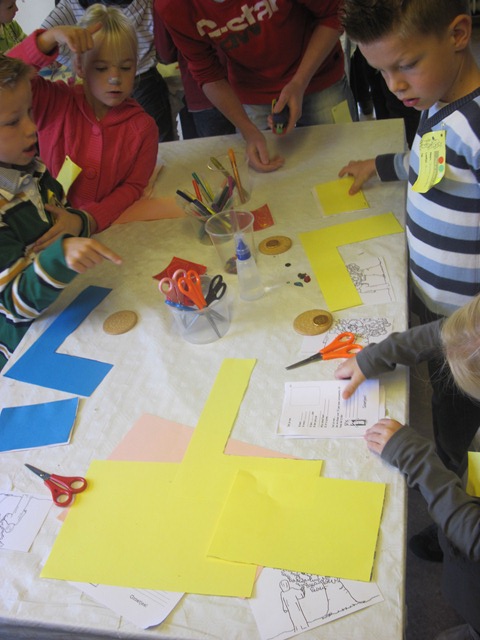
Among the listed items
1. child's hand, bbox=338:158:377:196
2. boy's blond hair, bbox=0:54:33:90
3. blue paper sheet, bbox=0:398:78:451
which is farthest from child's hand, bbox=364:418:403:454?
boy's blond hair, bbox=0:54:33:90

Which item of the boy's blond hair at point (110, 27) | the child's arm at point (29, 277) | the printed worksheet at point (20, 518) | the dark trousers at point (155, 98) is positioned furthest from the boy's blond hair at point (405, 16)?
the dark trousers at point (155, 98)

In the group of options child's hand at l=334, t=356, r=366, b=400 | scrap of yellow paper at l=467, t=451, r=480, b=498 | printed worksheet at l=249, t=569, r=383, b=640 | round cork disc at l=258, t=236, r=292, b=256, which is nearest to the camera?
printed worksheet at l=249, t=569, r=383, b=640

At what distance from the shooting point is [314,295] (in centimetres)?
105

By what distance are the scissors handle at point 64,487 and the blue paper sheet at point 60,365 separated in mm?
186

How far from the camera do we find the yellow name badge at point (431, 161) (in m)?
0.94

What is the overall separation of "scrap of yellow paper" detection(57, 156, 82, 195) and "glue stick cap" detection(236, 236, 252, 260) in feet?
2.17

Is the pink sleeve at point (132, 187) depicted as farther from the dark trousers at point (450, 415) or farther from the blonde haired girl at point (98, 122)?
the dark trousers at point (450, 415)

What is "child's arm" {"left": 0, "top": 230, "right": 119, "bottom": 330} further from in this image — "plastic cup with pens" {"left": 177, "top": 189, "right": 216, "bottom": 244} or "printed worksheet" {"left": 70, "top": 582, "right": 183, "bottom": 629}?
"printed worksheet" {"left": 70, "top": 582, "right": 183, "bottom": 629}

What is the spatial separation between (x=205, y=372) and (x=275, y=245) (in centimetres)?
40

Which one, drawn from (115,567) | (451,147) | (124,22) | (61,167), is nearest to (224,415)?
(115,567)

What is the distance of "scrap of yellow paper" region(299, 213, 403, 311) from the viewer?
1.03 meters

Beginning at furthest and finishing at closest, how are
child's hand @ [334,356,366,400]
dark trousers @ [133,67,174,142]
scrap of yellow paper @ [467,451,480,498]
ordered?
dark trousers @ [133,67,174,142]
child's hand @ [334,356,366,400]
scrap of yellow paper @ [467,451,480,498]

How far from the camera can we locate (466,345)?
760 millimetres

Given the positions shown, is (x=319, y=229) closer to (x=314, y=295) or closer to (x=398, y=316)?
(x=314, y=295)
